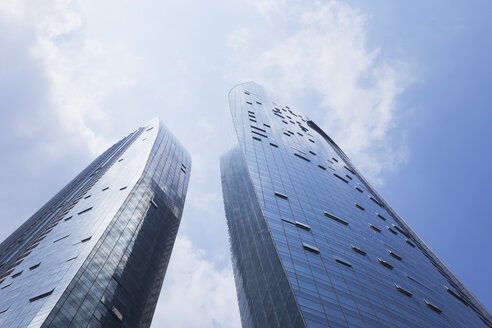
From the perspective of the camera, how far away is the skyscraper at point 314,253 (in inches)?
1602

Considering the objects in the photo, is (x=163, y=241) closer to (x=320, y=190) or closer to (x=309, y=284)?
(x=320, y=190)

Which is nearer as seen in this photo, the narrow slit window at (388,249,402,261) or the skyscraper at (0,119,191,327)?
the skyscraper at (0,119,191,327)

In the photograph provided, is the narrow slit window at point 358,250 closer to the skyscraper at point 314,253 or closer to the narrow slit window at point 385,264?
the skyscraper at point 314,253

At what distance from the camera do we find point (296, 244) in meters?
47.8

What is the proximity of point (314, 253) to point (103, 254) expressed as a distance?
3216cm

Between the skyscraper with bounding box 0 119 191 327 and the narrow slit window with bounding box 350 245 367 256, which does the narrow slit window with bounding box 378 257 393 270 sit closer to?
A: the narrow slit window with bounding box 350 245 367 256

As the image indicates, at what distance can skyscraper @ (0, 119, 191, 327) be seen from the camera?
48.2 m

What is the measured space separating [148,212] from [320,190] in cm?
3502

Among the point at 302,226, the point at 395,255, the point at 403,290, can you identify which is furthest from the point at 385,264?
the point at 302,226

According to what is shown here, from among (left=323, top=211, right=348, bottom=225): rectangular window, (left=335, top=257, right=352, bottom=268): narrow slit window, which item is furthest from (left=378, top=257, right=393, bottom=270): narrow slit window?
(left=335, top=257, right=352, bottom=268): narrow slit window

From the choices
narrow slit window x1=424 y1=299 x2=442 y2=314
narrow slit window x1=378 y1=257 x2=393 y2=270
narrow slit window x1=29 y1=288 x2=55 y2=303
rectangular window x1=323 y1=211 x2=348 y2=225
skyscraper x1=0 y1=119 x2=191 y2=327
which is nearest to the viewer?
narrow slit window x1=29 y1=288 x2=55 y2=303

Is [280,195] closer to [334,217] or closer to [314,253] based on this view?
[334,217]

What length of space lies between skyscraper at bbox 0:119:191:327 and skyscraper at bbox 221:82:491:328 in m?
16.5

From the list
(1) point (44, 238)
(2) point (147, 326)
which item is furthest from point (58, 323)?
(1) point (44, 238)
